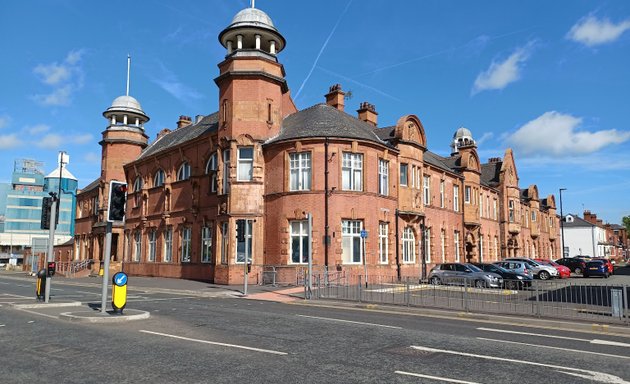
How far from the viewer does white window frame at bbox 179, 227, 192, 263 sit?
34406mm

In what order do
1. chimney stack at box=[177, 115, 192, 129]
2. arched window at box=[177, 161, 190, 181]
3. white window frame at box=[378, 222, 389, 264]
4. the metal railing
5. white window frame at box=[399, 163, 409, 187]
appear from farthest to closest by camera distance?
1. chimney stack at box=[177, 115, 192, 129]
2. arched window at box=[177, 161, 190, 181]
3. white window frame at box=[399, 163, 409, 187]
4. white window frame at box=[378, 222, 389, 264]
5. the metal railing

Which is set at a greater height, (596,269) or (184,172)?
(184,172)

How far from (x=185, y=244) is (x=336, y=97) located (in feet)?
53.2

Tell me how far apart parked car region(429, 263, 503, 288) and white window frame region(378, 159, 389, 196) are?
20.8 ft

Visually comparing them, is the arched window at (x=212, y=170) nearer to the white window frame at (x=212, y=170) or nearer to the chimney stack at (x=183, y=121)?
the white window frame at (x=212, y=170)

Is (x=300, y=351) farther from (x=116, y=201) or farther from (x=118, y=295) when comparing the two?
(x=116, y=201)

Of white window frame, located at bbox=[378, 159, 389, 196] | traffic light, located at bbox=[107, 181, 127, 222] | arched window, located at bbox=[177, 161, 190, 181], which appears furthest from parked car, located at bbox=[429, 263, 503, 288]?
arched window, located at bbox=[177, 161, 190, 181]

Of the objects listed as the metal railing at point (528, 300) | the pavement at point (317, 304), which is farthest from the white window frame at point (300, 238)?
the metal railing at point (528, 300)

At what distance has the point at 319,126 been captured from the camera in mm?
29406

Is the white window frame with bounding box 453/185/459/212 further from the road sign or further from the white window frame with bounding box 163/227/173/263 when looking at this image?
the road sign

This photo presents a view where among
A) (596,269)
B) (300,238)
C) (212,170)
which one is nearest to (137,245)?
(212,170)

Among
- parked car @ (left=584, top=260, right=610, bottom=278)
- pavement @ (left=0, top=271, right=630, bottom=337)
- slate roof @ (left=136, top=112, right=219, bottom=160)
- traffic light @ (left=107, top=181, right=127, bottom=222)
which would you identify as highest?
slate roof @ (left=136, top=112, right=219, bottom=160)

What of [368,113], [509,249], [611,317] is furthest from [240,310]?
[509,249]

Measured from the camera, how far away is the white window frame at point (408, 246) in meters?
32.7
